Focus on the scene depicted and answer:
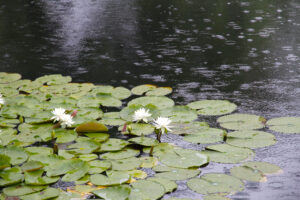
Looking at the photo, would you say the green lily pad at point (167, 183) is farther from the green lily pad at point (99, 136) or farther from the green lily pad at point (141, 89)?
the green lily pad at point (141, 89)

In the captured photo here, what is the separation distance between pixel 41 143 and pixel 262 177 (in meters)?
1.67

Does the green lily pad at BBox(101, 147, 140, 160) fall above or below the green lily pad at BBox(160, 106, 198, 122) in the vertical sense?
below

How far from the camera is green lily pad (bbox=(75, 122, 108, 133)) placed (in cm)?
332

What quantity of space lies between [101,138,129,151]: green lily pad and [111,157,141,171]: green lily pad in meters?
0.18

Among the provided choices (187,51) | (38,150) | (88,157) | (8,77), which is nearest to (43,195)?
(88,157)

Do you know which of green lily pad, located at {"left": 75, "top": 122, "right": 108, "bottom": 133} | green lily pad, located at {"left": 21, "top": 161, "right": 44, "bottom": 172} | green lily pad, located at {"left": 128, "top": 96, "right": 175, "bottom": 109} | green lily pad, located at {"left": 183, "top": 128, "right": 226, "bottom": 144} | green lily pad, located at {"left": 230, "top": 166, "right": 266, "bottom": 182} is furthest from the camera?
green lily pad, located at {"left": 128, "top": 96, "right": 175, "bottom": 109}

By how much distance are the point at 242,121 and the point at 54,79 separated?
85.5 inches

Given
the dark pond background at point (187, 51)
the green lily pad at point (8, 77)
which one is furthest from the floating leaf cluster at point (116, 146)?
the green lily pad at point (8, 77)

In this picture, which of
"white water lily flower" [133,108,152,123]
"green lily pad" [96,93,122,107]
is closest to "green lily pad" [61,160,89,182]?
"white water lily flower" [133,108,152,123]

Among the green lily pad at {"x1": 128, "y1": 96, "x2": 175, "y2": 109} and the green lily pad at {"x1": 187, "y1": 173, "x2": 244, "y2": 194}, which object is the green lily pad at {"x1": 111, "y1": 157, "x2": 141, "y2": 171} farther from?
the green lily pad at {"x1": 128, "y1": 96, "x2": 175, "y2": 109}

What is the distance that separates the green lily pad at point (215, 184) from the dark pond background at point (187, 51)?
51 mm

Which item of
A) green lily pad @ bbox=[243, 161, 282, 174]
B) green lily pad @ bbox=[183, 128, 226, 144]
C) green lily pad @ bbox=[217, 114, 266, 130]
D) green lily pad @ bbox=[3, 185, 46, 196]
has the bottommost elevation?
green lily pad @ bbox=[3, 185, 46, 196]

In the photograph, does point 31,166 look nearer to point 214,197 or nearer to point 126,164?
point 126,164

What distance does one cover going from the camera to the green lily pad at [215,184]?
2447 millimetres
